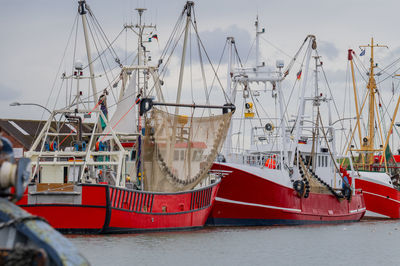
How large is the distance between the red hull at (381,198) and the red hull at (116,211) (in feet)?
68.4

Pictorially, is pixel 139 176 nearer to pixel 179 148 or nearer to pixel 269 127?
pixel 179 148

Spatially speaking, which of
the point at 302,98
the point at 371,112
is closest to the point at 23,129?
the point at 371,112

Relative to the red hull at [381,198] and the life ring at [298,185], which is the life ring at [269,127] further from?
the red hull at [381,198]

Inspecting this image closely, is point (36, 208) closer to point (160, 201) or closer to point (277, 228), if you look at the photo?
point (160, 201)

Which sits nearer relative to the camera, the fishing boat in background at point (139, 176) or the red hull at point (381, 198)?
the fishing boat in background at point (139, 176)

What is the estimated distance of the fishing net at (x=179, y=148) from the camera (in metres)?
28.7

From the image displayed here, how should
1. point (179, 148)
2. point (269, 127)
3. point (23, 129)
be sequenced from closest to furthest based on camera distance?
1. point (179, 148)
2. point (269, 127)
3. point (23, 129)

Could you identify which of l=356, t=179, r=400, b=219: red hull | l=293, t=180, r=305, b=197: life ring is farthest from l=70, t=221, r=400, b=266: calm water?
l=356, t=179, r=400, b=219: red hull

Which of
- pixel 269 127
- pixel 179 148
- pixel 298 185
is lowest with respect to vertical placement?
pixel 298 185

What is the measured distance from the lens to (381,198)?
47156mm

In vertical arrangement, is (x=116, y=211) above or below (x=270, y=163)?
below

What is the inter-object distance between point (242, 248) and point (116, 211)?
4.41m

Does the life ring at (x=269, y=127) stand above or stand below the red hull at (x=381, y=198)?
above

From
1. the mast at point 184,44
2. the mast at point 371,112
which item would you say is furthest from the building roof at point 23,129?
the mast at point 184,44
